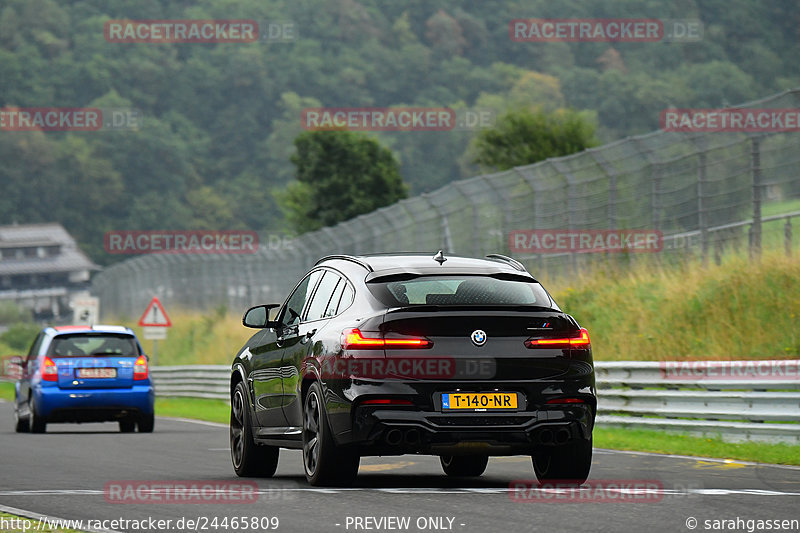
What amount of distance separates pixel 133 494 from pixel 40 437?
9.48 m

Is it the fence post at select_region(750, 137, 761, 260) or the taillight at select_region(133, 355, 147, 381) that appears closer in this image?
the taillight at select_region(133, 355, 147, 381)

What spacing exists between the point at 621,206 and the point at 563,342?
14.5 meters

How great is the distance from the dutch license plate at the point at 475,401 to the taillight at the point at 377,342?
0.37m

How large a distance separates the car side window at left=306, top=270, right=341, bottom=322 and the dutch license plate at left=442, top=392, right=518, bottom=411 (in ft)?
5.00

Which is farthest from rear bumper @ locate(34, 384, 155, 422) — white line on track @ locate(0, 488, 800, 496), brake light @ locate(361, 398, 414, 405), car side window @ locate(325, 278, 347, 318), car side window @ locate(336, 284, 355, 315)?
brake light @ locate(361, 398, 414, 405)

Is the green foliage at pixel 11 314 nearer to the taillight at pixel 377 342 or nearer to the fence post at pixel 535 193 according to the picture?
the fence post at pixel 535 193

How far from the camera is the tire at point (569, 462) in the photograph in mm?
10805

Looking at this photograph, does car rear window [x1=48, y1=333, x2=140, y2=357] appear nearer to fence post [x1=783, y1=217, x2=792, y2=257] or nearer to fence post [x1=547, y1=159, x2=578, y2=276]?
fence post [x1=547, y1=159, x2=578, y2=276]

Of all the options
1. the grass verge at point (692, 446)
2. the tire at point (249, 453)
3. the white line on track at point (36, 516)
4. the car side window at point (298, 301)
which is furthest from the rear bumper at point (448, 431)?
the grass verge at point (692, 446)

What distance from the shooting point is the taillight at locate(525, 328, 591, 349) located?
10.3 meters

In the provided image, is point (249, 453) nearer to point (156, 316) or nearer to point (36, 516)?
point (36, 516)

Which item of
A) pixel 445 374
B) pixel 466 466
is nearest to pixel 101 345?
pixel 466 466

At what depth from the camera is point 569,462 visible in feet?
35.8

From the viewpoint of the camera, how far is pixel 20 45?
194125 millimetres
